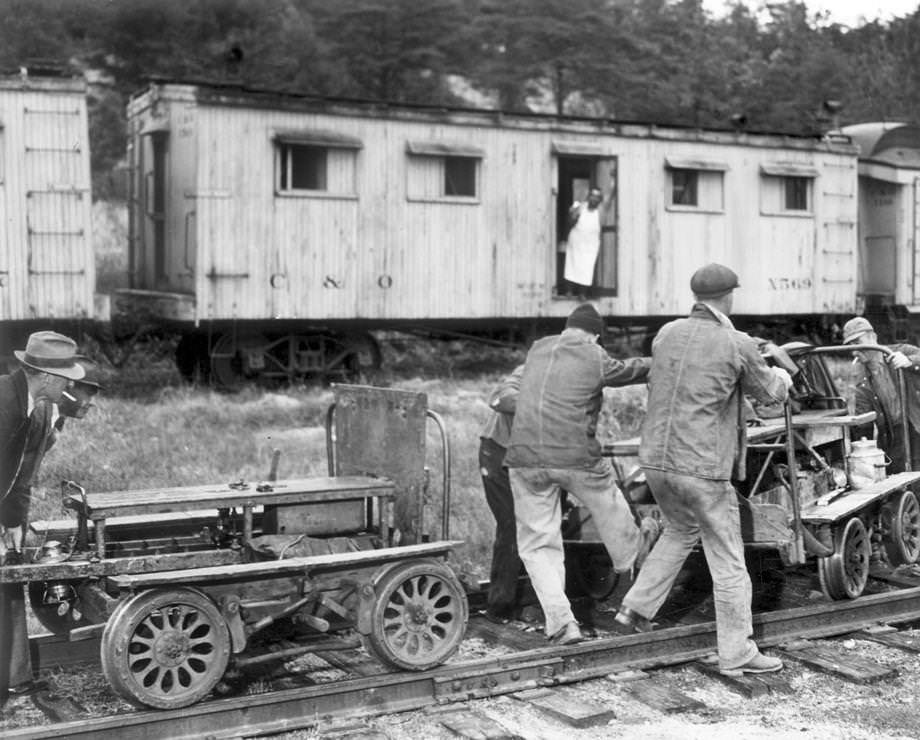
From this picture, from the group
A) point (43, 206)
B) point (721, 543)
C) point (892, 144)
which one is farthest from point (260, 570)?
point (892, 144)

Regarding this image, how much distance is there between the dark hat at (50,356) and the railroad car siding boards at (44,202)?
29.0ft

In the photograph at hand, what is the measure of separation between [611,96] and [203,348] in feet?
56.2

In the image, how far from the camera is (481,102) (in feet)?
104

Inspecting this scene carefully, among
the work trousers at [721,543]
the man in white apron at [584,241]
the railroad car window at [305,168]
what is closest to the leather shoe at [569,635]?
the work trousers at [721,543]

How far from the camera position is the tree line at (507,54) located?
25.4m

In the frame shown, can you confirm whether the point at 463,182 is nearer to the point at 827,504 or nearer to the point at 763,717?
the point at 827,504

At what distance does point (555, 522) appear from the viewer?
715 centimetres

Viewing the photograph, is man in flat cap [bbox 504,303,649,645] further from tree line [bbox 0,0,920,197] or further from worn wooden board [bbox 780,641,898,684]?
tree line [bbox 0,0,920,197]

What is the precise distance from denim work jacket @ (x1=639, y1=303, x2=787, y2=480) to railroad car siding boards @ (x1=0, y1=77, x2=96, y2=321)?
9.84m

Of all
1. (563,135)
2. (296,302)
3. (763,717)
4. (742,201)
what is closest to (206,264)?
(296,302)

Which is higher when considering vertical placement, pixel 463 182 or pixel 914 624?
pixel 463 182

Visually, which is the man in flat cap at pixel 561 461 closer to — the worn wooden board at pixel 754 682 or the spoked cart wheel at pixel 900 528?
the worn wooden board at pixel 754 682

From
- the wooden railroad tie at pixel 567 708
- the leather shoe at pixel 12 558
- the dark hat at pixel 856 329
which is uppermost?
the dark hat at pixel 856 329

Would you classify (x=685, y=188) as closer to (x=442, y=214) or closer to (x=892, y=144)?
(x=442, y=214)
